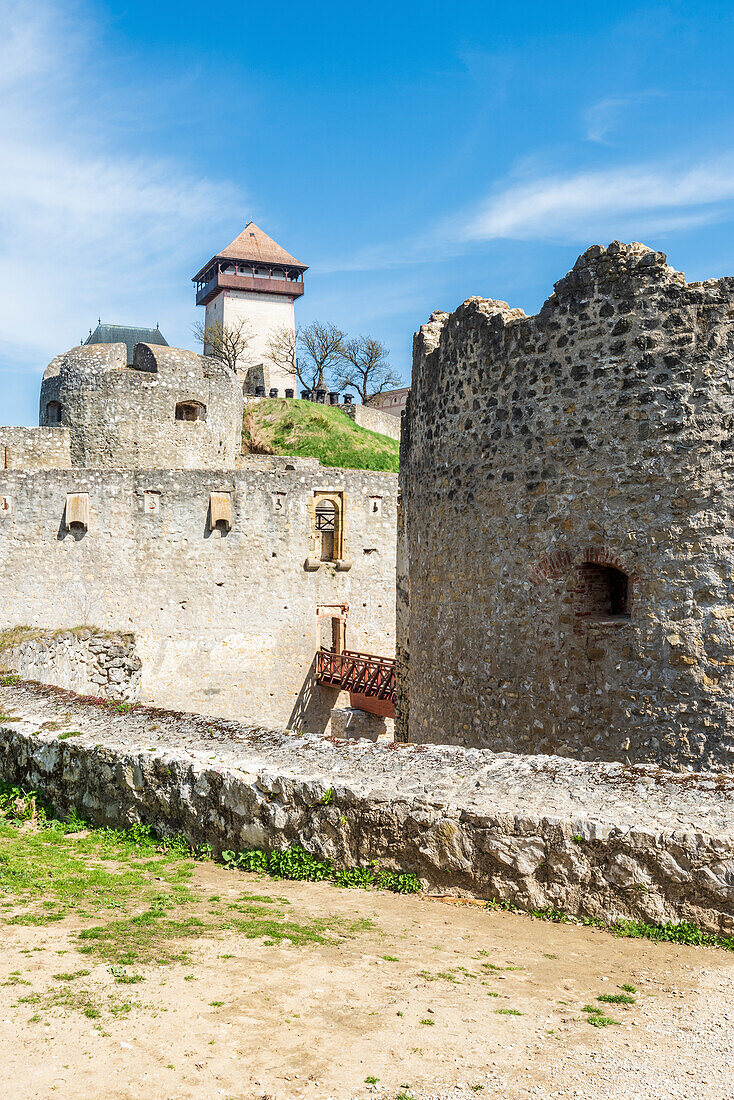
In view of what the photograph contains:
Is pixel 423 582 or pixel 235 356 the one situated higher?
pixel 235 356

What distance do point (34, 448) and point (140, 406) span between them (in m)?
3.02

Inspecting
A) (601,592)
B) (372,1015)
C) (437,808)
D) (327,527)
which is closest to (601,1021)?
(372,1015)

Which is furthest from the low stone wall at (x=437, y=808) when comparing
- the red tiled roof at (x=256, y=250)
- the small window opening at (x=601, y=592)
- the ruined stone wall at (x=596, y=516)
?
the red tiled roof at (x=256, y=250)

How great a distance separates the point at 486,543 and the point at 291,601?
38.2ft

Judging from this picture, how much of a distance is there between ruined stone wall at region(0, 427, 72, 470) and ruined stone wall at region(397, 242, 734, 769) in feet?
60.5

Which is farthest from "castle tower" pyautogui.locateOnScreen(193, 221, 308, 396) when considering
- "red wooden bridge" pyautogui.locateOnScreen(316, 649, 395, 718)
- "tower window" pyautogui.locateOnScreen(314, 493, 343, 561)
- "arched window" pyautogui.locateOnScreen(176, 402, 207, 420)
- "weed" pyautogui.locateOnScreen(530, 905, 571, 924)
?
"weed" pyautogui.locateOnScreen(530, 905, 571, 924)

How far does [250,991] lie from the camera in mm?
3412

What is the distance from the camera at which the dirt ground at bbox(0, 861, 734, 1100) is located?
2799 millimetres

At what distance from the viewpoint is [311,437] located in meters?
31.2

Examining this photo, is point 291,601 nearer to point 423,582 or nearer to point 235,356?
point 423,582

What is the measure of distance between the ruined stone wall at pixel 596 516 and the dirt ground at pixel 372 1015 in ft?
8.14

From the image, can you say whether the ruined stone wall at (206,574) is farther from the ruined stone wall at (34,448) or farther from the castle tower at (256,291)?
the castle tower at (256,291)

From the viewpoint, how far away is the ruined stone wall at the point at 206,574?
17.1 meters

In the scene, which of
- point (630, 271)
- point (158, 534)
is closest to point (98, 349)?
point (158, 534)
